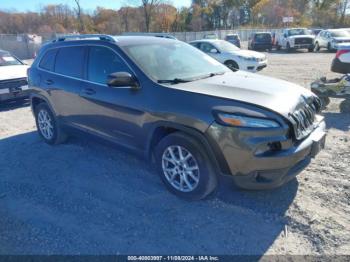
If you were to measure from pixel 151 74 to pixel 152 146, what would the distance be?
86cm

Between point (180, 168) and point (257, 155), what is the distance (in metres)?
0.94

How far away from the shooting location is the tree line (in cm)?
5906

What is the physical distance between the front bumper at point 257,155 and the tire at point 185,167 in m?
0.26

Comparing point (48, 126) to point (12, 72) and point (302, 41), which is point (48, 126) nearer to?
point (12, 72)

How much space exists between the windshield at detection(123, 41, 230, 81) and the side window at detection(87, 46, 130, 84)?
0.64 ft

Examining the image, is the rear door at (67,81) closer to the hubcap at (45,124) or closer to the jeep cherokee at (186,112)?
the jeep cherokee at (186,112)

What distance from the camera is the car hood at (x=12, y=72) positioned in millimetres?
8648

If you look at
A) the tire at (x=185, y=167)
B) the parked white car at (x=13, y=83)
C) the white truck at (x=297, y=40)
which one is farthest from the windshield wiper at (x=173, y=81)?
the white truck at (x=297, y=40)

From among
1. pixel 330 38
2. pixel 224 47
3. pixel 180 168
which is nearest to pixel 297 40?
pixel 330 38

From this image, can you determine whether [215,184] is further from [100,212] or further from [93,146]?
[93,146]

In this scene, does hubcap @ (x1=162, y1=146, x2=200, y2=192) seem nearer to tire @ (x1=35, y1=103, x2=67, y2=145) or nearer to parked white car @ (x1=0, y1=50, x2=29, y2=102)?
tire @ (x1=35, y1=103, x2=67, y2=145)

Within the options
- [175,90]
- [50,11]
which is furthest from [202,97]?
[50,11]

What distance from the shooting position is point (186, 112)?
3410 mm

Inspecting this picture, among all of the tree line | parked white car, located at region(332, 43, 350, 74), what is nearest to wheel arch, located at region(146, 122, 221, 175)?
parked white car, located at region(332, 43, 350, 74)
